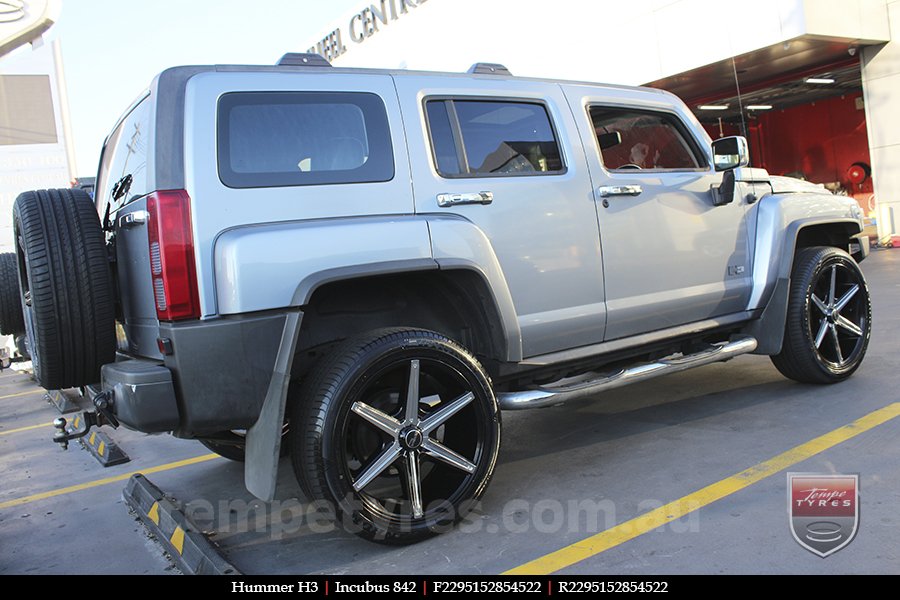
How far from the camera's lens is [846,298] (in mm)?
5008

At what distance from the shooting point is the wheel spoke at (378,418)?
2.96m

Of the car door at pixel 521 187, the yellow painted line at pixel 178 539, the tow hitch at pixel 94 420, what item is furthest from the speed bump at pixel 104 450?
the car door at pixel 521 187

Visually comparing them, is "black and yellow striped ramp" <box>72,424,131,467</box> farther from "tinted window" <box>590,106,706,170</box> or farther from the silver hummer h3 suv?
"tinted window" <box>590,106,706,170</box>

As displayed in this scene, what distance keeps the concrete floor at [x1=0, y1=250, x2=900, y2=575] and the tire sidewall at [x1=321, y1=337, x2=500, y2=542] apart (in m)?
0.10

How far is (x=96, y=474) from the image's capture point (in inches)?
185

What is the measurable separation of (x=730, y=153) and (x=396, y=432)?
108 inches

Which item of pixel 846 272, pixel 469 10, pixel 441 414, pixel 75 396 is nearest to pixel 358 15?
pixel 469 10

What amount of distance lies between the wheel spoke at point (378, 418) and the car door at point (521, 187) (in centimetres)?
74

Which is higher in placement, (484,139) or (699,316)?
(484,139)

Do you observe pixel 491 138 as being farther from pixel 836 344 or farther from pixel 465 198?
pixel 836 344
